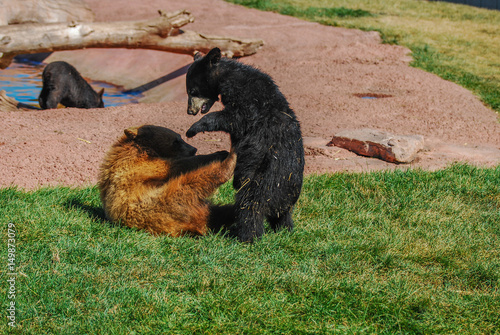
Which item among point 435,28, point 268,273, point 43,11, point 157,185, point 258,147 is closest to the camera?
point 268,273

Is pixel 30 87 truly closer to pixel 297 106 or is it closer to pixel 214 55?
pixel 297 106

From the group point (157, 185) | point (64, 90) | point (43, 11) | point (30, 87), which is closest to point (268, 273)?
point (157, 185)

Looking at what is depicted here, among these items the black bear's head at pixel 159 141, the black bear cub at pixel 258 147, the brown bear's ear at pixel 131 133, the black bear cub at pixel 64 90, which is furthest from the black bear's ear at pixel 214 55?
the black bear cub at pixel 64 90

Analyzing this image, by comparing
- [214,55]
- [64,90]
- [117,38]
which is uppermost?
[214,55]

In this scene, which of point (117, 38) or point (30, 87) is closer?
point (117, 38)

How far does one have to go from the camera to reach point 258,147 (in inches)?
167

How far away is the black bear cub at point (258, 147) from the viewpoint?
4250 millimetres

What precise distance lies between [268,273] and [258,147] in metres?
1.00

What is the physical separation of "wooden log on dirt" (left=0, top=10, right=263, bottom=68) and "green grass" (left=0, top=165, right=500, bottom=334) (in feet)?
17.7

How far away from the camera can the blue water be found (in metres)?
11.8

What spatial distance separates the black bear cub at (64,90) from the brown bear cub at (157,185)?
6158 millimetres

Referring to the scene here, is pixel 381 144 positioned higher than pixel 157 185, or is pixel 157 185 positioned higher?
pixel 157 185

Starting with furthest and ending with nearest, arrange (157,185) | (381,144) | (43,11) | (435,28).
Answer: (435,28) → (43,11) → (381,144) → (157,185)

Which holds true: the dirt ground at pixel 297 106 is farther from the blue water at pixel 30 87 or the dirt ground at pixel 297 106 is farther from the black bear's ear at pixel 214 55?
the black bear's ear at pixel 214 55
